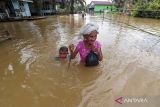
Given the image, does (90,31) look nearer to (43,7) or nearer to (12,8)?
(12,8)

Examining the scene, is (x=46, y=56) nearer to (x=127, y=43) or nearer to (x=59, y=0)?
(x=127, y=43)

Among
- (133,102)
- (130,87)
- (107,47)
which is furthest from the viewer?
(107,47)

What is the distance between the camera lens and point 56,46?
7.69m

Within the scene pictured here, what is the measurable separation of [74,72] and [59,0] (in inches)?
1517

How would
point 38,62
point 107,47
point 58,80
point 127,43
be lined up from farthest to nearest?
point 127,43, point 107,47, point 38,62, point 58,80

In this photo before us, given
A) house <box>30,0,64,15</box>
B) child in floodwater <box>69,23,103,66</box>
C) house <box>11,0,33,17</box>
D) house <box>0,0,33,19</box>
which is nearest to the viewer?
child in floodwater <box>69,23,103,66</box>

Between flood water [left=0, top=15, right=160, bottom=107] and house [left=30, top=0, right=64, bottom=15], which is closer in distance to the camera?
flood water [left=0, top=15, right=160, bottom=107]

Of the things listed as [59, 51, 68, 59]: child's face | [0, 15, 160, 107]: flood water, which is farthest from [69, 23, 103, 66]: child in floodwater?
[59, 51, 68, 59]: child's face

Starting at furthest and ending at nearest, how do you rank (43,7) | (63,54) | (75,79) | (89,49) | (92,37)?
(43,7), (63,54), (89,49), (92,37), (75,79)

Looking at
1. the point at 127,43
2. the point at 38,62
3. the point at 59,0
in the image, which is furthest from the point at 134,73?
the point at 59,0

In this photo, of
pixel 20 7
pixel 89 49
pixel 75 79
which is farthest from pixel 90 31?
pixel 20 7

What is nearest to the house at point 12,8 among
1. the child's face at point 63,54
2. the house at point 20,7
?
the house at point 20,7

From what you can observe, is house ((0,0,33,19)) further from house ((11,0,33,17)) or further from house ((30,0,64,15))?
house ((30,0,64,15))

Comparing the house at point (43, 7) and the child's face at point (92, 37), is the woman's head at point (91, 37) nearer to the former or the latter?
the child's face at point (92, 37)
